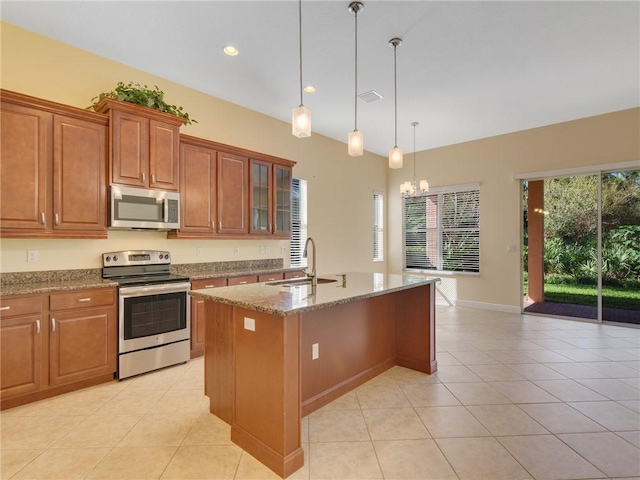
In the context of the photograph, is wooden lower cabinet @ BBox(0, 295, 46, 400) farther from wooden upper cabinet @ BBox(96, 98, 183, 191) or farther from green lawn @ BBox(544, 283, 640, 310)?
green lawn @ BBox(544, 283, 640, 310)

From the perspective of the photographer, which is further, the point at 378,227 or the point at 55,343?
the point at 378,227

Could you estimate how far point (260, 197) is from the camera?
14.8 feet

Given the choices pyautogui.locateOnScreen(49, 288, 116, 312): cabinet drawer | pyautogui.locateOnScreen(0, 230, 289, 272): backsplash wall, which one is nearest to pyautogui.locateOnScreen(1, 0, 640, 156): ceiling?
pyautogui.locateOnScreen(0, 230, 289, 272): backsplash wall

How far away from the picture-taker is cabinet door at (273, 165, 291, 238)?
4677 mm

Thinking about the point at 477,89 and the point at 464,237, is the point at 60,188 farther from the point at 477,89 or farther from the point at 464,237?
the point at 464,237

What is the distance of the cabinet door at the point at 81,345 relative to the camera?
267cm

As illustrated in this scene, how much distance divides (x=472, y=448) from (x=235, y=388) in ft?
Result: 5.15

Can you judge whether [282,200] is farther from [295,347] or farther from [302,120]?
[295,347]

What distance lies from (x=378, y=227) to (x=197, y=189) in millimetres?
4541

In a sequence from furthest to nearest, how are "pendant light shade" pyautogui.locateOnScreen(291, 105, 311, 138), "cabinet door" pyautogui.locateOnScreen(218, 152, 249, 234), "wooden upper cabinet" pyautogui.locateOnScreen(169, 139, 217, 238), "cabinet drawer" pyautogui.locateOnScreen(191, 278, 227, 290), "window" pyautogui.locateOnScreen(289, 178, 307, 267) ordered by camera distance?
"window" pyautogui.locateOnScreen(289, 178, 307, 267) → "cabinet door" pyautogui.locateOnScreen(218, 152, 249, 234) → "wooden upper cabinet" pyautogui.locateOnScreen(169, 139, 217, 238) → "cabinet drawer" pyautogui.locateOnScreen(191, 278, 227, 290) → "pendant light shade" pyautogui.locateOnScreen(291, 105, 311, 138)

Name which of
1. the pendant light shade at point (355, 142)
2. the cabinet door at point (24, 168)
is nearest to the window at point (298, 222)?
the pendant light shade at point (355, 142)

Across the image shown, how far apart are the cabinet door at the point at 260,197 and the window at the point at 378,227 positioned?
10.7 ft

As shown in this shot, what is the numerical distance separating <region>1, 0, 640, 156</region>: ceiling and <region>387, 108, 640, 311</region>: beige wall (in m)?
0.44

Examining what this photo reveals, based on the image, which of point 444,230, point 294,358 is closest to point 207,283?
point 294,358
